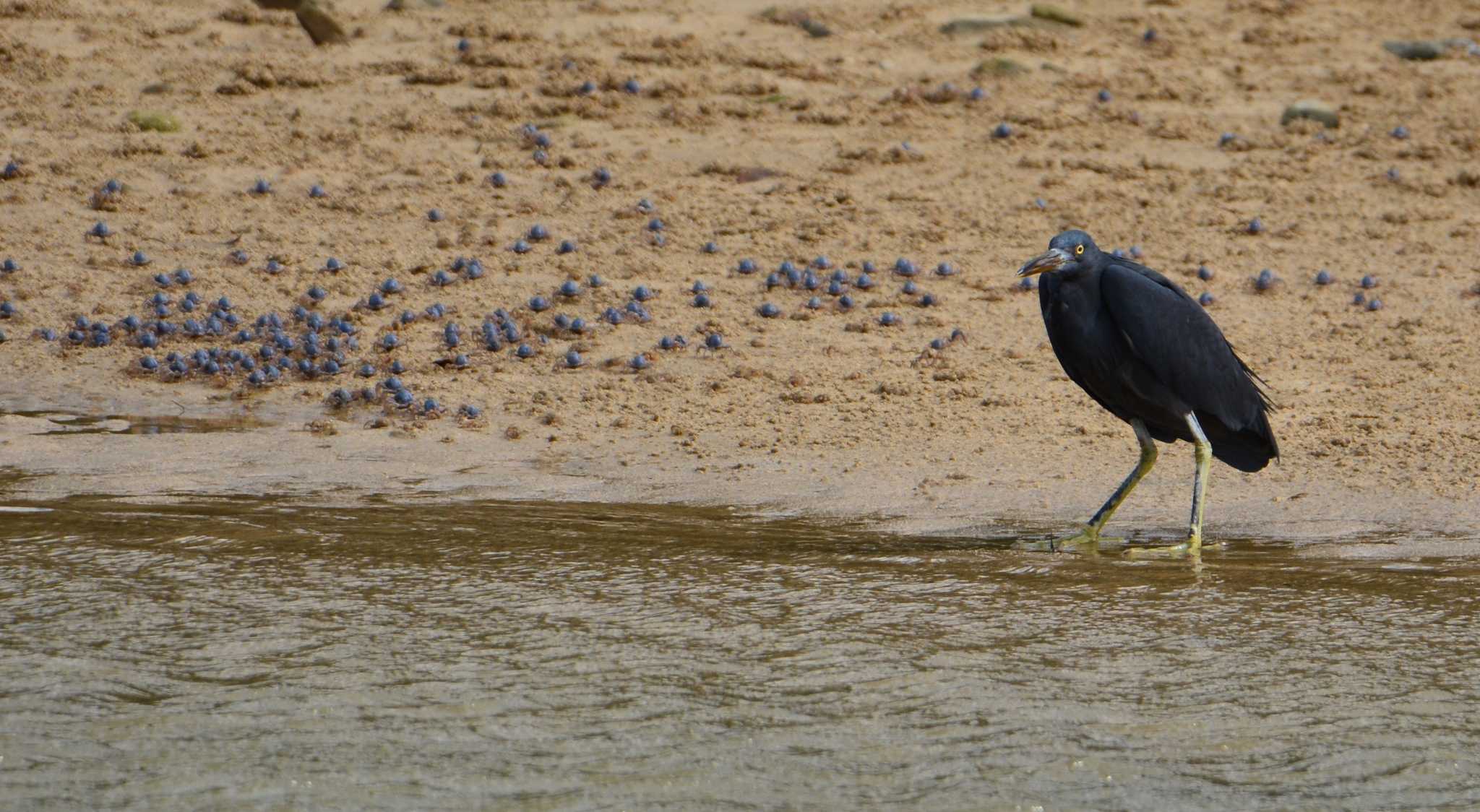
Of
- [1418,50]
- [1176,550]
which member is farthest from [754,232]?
[1418,50]

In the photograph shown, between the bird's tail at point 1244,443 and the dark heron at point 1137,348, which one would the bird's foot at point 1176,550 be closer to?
the dark heron at point 1137,348

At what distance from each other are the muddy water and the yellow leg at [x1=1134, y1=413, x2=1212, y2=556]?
13 cm

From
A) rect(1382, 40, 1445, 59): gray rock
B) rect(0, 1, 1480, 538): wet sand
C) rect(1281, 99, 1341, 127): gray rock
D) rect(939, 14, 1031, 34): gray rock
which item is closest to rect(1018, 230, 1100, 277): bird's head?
rect(0, 1, 1480, 538): wet sand

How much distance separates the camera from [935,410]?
7523 mm

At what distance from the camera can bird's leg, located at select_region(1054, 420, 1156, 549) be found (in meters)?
5.73

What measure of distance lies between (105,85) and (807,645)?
7.90 m

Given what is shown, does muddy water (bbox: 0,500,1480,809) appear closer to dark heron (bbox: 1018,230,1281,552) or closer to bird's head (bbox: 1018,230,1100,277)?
dark heron (bbox: 1018,230,1281,552)

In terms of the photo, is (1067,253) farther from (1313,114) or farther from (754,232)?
(1313,114)

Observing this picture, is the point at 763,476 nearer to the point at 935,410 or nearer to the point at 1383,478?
the point at 935,410

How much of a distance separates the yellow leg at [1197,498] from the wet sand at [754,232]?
370 millimetres

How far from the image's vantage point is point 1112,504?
5.81 meters

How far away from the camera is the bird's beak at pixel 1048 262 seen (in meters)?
5.48

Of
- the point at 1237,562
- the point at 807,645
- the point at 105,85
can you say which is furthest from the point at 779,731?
the point at 105,85

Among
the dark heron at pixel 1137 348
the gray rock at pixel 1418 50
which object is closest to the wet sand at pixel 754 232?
the gray rock at pixel 1418 50
